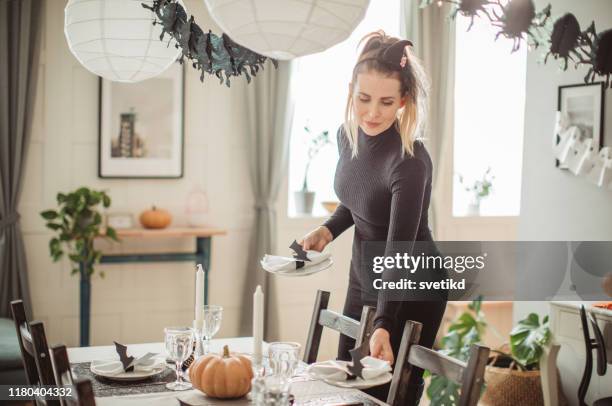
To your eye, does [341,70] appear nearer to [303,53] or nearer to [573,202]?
[573,202]

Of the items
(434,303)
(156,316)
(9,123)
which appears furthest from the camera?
(156,316)

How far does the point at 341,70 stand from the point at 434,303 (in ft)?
11.1

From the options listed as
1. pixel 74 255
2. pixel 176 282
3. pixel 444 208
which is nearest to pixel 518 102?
pixel 444 208

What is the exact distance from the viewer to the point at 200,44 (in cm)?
278

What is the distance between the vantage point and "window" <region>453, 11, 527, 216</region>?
Answer: 6.21 m

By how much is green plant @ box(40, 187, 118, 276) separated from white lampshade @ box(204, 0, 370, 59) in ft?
9.53

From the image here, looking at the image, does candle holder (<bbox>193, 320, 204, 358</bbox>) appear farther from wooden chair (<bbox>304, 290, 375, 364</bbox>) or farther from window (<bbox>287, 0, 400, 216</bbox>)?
window (<bbox>287, 0, 400, 216</bbox>)

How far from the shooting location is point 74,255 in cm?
450

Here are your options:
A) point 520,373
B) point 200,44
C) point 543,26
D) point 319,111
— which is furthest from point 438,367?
point 319,111

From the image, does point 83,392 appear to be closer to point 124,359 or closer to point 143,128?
point 124,359

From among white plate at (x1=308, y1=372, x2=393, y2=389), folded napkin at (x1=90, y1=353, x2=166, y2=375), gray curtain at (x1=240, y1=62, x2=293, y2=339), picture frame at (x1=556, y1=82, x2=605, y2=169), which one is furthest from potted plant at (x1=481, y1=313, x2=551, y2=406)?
folded napkin at (x1=90, y1=353, x2=166, y2=375)

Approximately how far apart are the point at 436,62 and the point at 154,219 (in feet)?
8.20

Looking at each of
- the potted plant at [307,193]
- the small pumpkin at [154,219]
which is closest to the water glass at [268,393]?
the small pumpkin at [154,219]

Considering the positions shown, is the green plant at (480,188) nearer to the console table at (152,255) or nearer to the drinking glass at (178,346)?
the console table at (152,255)
